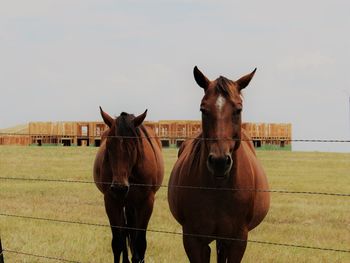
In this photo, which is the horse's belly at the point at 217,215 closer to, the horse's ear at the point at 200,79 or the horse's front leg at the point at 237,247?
the horse's front leg at the point at 237,247

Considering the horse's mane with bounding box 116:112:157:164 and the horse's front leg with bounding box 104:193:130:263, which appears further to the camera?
the horse's front leg with bounding box 104:193:130:263

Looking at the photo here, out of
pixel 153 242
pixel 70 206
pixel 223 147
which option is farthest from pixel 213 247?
pixel 70 206

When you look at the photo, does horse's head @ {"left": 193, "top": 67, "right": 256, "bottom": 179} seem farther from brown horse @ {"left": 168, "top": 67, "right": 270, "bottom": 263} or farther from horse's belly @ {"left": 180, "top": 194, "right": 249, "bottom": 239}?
horse's belly @ {"left": 180, "top": 194, "right": 249, "bottom": 239}

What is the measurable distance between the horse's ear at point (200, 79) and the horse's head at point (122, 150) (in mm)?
1791

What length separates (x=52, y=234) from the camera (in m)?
10.6

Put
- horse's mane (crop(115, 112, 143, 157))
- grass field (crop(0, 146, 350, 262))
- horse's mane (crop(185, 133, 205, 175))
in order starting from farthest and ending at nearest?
grass field (crop(0, 146, 350, 262)) < horse's mane (crop(115, 112, 143, 157)) < horse's mane (crop(185, 133, 205, 175))

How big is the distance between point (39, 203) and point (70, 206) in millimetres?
1270

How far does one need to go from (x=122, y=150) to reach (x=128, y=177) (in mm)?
436

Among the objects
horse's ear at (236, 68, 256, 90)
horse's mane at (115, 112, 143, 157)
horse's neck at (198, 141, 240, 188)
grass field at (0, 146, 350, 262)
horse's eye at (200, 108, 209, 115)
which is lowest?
grass field at (0, 146, 350, 262)

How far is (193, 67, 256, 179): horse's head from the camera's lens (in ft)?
15.3

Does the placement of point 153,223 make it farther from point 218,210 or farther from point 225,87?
point 225,87

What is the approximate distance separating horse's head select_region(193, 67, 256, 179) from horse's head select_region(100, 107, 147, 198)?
2.07 metres

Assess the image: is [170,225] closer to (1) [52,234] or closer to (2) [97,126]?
(1) [52,234]

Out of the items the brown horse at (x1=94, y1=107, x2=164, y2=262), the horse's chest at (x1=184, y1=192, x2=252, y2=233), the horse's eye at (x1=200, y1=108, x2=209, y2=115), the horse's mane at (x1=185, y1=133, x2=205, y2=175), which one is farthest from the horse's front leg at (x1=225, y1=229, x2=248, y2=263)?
the brown horse at (x1=94, y1=107, x2=164, y2=262)
